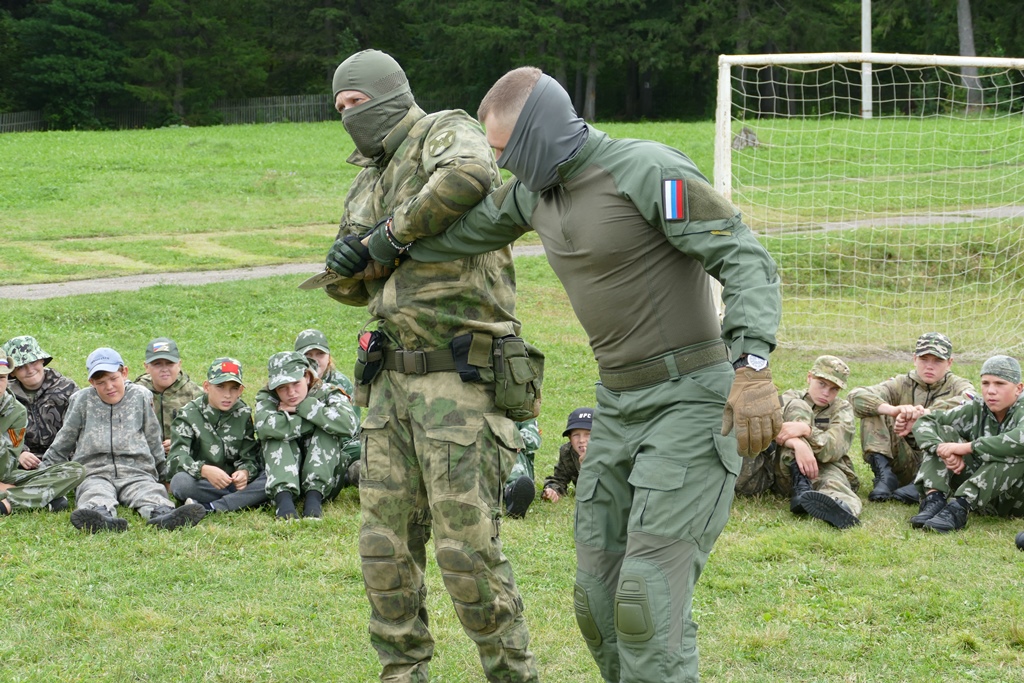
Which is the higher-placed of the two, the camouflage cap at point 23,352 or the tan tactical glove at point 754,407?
the tan tactical glove at point 754,407

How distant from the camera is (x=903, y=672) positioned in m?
5.07

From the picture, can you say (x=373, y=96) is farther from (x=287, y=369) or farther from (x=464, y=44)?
(x=464, y=44)

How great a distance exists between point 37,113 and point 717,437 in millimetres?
47504

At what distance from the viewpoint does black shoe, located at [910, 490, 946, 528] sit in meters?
7.29

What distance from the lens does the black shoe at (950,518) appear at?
7160mm

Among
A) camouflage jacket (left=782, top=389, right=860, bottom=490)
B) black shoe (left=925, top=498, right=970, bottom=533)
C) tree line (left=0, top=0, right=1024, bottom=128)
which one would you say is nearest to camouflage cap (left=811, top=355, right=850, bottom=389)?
camouflage jacket (left=782, top=389, right=860, bottom=490)

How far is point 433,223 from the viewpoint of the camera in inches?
168

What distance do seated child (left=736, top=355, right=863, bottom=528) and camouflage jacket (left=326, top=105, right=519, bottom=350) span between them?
360 cm

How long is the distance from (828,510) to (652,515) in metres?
3.92

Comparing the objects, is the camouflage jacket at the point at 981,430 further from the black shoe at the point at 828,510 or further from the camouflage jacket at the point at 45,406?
the camouflage jacket at the point at 45,406

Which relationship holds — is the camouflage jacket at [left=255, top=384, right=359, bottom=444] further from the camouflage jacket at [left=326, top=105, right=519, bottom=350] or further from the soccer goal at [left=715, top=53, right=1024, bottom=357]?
the soccer goal at [left=715, top=53, right=1024, bottom=357]

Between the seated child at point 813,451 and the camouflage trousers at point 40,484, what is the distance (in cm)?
430

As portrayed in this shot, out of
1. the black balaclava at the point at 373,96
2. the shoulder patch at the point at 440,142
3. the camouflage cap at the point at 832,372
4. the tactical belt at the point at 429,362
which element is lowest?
the camouflage cap at the point at 832,372

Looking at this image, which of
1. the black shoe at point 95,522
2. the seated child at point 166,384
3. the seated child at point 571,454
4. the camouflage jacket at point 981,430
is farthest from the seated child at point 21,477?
the camouflage jacket at point 981,430
